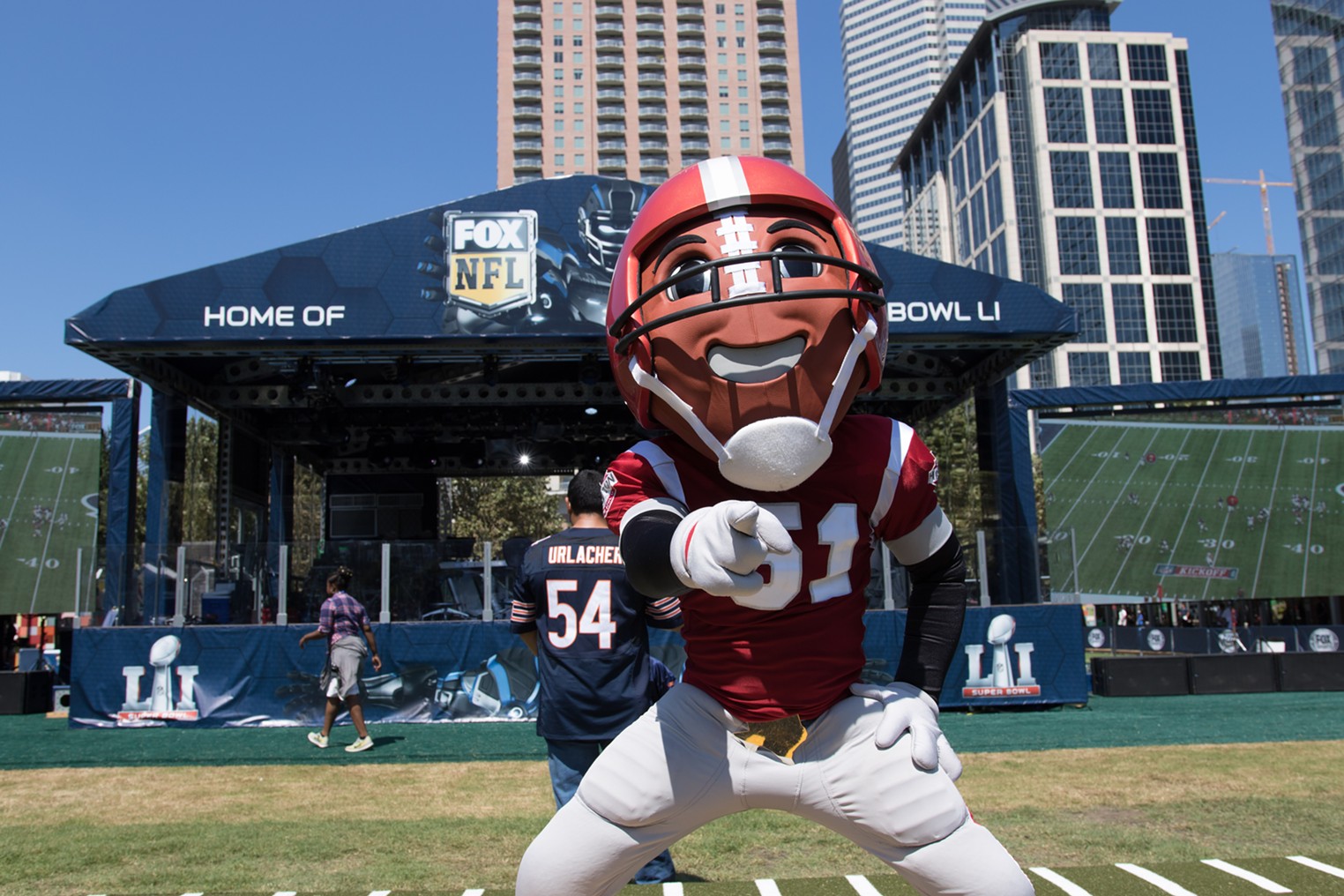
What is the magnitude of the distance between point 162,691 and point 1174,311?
79.5 metres

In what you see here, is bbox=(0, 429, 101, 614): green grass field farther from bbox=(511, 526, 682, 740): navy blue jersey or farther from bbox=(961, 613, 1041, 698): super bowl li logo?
bbox=(511, 526, 682, 740): navy blue jersey

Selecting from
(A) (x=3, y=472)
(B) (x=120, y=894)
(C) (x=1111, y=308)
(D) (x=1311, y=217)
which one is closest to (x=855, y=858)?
(B) (x=120, y=894)

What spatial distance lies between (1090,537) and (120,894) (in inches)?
525

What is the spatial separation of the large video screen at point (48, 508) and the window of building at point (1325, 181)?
229 feet

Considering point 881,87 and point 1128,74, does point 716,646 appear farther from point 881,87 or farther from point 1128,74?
point 881,87

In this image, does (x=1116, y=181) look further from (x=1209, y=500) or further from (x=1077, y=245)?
(x=1209, y=500)

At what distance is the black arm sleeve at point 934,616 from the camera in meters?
2.62

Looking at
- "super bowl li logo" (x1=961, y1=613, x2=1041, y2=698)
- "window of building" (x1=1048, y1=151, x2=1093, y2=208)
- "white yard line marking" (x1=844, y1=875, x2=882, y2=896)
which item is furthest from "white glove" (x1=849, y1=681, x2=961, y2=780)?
"window of building" (x1=1048, y1=151, x2=1093, y2=208)

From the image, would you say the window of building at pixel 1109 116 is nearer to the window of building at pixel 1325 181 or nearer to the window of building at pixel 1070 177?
the window of building at pixel 1070 177

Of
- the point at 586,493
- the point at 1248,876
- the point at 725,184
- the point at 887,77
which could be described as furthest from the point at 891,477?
the point at 887,77

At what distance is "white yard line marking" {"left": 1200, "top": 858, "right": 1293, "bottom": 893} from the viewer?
150 inches

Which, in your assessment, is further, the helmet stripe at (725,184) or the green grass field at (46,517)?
the green grass field at (46,517)

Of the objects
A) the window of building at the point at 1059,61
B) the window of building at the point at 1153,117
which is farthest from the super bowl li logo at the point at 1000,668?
the window of building at the point at 1059,61

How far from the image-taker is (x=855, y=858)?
4.92m
